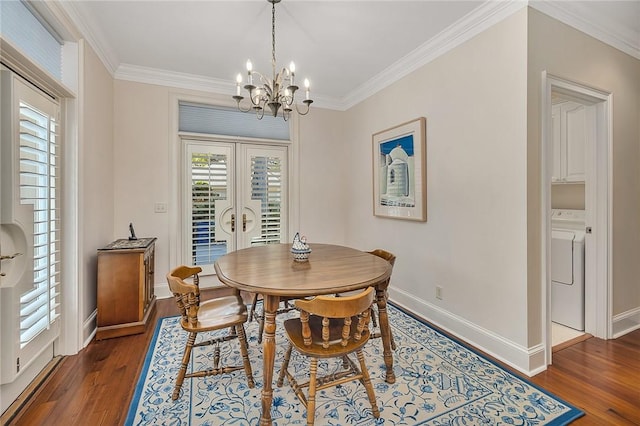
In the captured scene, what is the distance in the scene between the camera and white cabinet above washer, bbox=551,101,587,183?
3.14m

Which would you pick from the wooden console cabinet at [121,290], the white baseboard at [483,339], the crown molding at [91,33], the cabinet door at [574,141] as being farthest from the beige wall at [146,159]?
the cabinet door at [574,141]

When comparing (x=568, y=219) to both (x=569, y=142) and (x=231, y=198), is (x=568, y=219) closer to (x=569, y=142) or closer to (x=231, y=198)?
(x=569, y=142)

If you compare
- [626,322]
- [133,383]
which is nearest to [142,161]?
[133,383]

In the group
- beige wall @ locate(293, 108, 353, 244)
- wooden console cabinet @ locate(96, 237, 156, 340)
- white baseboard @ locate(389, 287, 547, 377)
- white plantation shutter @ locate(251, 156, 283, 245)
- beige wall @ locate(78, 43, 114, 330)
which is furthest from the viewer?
beige wall @ locate(293, 108, 353, 244)

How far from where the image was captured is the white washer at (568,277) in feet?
8.95

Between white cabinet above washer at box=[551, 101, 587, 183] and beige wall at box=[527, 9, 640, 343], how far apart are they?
0.42 m

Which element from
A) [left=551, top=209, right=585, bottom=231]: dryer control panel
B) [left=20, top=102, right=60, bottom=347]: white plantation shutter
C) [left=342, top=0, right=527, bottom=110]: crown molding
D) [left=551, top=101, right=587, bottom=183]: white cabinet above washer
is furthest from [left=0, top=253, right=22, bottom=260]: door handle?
[left=551, top=101, right=587, bottom=183]: white cabinet above washer

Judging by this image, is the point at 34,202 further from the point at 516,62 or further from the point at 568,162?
the point at 568,162

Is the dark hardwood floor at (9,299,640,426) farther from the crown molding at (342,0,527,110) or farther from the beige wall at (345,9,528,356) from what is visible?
the crown molding at (342,0,527,110)

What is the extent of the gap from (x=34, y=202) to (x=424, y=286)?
3251 mm

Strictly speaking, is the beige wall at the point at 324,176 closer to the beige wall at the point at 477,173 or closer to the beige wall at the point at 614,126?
the beige wall at the point at 477,173

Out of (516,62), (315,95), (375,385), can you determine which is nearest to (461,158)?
(516,62)

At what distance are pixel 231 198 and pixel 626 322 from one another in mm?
4398

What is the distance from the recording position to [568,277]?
281cm
